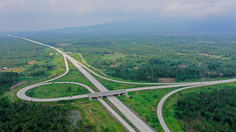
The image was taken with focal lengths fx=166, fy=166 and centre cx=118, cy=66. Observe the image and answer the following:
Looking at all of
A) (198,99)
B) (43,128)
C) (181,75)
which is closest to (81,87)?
(43,128)

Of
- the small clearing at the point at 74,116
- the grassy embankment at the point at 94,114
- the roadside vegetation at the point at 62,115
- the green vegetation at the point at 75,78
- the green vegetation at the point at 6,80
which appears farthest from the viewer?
the green vegetation at the point at 75,78

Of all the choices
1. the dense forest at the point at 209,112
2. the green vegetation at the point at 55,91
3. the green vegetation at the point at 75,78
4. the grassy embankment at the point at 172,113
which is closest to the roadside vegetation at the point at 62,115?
the green vegetation at the point at 55,91

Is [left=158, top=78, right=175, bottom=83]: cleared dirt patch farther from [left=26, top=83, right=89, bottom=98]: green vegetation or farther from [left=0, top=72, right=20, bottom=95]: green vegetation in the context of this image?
[left=0, top=72, right=20, bottom=95]: green vegetation

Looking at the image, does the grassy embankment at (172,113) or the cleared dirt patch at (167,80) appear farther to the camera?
the cleared dirt patch at (167,80)

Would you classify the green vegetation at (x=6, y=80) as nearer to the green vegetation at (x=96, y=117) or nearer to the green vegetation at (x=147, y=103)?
the green vegetation at (x=96, y=117)

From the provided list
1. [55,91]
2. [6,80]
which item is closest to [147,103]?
[55,91]

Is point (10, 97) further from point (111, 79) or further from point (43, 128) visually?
point (111, 79)
